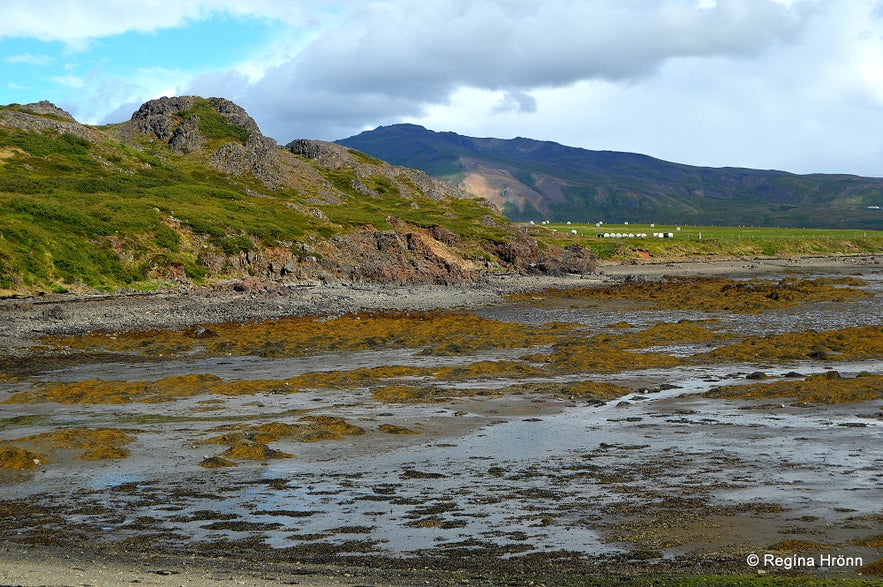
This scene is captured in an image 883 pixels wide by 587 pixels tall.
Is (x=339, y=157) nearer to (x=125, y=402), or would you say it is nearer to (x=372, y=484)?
(x=125, y=402)

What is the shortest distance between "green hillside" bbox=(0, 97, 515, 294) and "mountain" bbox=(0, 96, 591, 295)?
19 centimetres

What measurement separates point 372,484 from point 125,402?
14.4 metres

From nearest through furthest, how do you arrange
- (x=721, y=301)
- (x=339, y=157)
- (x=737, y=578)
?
(x=737, y=578) → (x=721, y=301) → (x=339, y=157)

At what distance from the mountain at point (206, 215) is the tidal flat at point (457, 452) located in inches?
1088

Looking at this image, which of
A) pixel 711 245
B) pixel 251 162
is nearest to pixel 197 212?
pixel 251 162

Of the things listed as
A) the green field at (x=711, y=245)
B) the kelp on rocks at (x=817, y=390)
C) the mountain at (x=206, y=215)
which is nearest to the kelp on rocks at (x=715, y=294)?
the mountain at (x=206, y=215)

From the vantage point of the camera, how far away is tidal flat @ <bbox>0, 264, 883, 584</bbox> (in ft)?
46.0

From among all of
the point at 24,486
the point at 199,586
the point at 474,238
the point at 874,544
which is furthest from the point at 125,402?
the point at 474,238

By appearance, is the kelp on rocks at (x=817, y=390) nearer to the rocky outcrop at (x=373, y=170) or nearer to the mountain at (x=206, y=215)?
the mountain at (x=206, y=215)

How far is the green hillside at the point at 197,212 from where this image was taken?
7081cm

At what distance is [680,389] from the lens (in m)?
30.7

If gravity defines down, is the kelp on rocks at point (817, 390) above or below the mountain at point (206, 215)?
below

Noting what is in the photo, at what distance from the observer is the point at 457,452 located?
70.7 ft

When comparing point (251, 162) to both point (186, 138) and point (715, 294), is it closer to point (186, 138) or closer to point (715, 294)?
point (186, 138)
